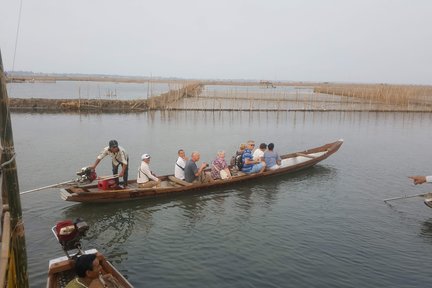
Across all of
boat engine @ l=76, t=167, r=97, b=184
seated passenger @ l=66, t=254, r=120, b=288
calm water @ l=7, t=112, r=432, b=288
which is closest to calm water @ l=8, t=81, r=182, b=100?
calm water @ l=7, t=112, r=432, b=288

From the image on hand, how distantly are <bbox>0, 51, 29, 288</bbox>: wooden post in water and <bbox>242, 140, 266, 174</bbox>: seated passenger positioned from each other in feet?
32.3

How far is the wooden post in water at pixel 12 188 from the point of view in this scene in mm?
4477

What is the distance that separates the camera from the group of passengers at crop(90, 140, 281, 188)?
37.1ft

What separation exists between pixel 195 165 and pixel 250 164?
2.76 m

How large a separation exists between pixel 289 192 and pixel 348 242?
4.33 meters

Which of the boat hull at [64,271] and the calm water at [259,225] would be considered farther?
the calm water at [259,225]

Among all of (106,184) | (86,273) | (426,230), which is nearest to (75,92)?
(106,184)

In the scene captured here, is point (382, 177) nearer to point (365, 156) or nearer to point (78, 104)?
point (365, 156)

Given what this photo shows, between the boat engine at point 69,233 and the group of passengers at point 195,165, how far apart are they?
4.61 m

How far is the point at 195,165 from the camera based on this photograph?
40.9 ft

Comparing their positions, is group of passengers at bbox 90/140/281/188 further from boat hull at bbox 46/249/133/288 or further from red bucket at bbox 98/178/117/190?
boat hull at bbox 46/249/133/288

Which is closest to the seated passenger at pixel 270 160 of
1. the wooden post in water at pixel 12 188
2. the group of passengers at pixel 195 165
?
the group of passengers at pixel 195 165

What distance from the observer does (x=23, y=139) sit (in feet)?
72.4

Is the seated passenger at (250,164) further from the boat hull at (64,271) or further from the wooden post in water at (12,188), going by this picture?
the wooden post in water at (12,188)
